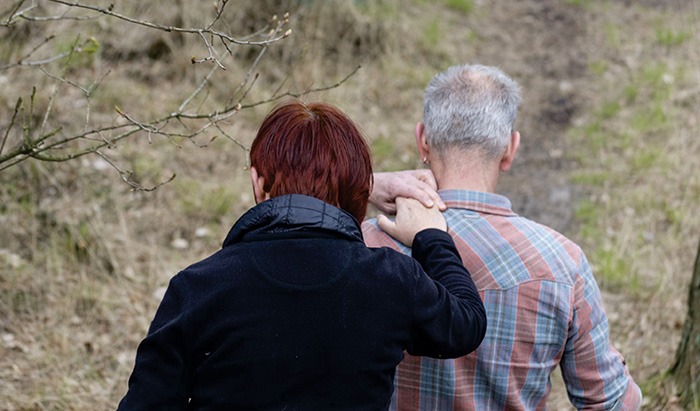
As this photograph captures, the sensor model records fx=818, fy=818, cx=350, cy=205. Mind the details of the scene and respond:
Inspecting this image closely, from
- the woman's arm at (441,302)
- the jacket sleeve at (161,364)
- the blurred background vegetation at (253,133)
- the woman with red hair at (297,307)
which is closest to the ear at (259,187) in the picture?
the woman with red hair at (297,307)

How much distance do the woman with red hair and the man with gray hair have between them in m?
0.39

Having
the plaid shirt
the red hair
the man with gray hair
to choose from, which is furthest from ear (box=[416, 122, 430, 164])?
the red hair

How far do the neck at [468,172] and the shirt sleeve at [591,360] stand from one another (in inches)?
13.1

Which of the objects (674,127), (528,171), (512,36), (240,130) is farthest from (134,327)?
(512,36)

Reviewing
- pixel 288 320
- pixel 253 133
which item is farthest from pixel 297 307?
pixel 253 133

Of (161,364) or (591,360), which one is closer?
(161,364)

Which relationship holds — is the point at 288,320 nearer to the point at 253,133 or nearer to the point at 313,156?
the point at 313,156

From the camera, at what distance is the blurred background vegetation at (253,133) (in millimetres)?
4328

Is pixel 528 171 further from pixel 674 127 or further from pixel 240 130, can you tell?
pixel 240 130

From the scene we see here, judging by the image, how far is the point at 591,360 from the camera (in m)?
2.21

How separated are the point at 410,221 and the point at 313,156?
0.45 m

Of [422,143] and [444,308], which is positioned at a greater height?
[422,143]

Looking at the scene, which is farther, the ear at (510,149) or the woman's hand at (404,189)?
the ear at (510,149)

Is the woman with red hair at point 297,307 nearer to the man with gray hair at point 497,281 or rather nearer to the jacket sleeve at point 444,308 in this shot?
the jacket sleeve at point 444,308
